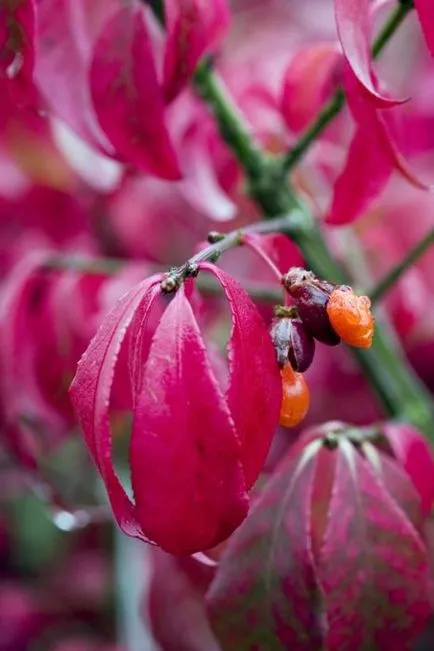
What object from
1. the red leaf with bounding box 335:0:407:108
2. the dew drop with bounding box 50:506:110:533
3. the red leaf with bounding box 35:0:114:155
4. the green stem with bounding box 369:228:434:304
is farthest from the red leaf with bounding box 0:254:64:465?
the red leaf with bounding box 335:0:407:108

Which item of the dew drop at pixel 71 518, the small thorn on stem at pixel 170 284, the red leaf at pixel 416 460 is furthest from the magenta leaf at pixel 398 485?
the dew drop at pixel 71 518

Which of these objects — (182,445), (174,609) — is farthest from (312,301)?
(174,609)

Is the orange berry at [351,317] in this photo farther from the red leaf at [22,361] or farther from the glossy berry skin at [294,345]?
the red leaf at [22,361]

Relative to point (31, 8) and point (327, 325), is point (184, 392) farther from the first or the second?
point (31, 8)

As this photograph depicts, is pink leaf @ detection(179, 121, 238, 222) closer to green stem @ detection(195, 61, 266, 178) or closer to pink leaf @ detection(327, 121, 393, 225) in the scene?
green stem @ detection(195, 61, 266, 178)

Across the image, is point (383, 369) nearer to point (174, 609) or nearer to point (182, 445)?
point (174, 609)

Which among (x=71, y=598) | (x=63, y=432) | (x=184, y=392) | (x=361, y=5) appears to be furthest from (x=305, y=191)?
(x=71, y=598)
